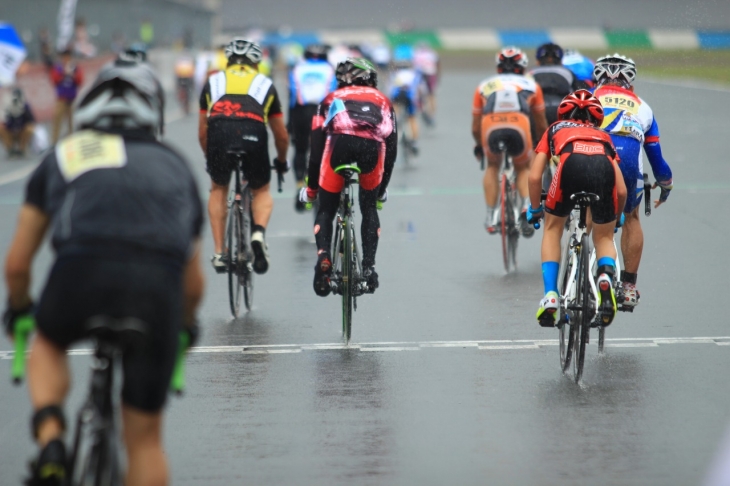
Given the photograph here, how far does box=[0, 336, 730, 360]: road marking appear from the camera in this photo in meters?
7.99

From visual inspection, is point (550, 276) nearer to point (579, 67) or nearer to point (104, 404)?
point (104, 404)

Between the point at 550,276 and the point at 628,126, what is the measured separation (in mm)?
1381

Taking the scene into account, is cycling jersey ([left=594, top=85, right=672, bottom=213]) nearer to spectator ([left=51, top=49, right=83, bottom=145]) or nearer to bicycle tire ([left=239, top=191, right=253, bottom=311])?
bicycle tire ([left=239, top=191, right=253, bottom=311])

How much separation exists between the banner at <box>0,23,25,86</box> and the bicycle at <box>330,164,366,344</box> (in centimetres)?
797

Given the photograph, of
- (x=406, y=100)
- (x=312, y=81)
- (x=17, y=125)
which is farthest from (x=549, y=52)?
(x=17, y=125)

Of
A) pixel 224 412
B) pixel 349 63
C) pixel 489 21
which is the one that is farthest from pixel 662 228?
pixel 489 21

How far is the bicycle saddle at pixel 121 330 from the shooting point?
3711mm

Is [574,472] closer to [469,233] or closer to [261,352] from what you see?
[261,352]

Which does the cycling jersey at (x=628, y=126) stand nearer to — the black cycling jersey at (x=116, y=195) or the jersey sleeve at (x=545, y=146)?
the jersey sleeve at (x=545, y=146)

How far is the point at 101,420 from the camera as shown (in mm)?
3816

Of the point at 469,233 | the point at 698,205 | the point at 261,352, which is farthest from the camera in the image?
the point at 698,205

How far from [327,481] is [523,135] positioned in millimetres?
6580

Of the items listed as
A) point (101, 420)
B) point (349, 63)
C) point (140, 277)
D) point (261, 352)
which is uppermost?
point (349, 63)

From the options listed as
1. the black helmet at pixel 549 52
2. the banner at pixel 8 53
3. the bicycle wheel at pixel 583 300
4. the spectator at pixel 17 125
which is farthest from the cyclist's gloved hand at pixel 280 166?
the spectator at pixel 17 125
